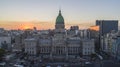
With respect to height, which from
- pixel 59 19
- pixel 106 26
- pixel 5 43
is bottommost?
pixel 5 43

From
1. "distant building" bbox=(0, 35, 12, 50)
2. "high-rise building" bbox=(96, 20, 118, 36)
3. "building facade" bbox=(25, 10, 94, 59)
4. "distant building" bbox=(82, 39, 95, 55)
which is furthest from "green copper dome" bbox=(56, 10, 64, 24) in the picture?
"high-rise building" bbox=(96, 20, 118, 36)

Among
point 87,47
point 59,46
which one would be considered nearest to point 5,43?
point 59,46

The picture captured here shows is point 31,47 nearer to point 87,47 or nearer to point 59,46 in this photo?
point 59,46

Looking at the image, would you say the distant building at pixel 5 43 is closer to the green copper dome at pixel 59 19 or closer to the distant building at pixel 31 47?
the distant building at pixel 31 47

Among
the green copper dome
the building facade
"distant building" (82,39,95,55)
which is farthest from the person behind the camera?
the green copper dome

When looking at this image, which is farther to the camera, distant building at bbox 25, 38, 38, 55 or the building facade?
distant building at bbox 25, 38, 38, 55

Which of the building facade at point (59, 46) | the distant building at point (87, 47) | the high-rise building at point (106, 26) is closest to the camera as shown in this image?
the distant building at point (87, 47)

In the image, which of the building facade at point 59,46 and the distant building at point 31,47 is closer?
the building facade at point 59,46

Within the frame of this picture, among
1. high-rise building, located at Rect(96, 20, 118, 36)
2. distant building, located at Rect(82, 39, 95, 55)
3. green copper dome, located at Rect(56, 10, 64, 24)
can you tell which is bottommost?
distant building, located at Rect(82, 39, 95, 55)

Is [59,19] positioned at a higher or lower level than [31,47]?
higher

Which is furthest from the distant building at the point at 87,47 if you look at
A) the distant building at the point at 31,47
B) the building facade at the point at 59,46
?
the distant building at the point at 31,47

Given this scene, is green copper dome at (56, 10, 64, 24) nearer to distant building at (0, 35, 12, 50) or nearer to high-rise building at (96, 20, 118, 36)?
distant building at (0, 35, 12, 50)

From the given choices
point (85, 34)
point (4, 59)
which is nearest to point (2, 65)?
point (4, 59)

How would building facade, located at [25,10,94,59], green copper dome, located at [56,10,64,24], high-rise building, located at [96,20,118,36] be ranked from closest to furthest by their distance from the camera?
1. building facade, located at [25,10,94,59]
2. green copper dome, located at [56,10,64,24]
3. high-rise building, located at [96,20,118,36]
